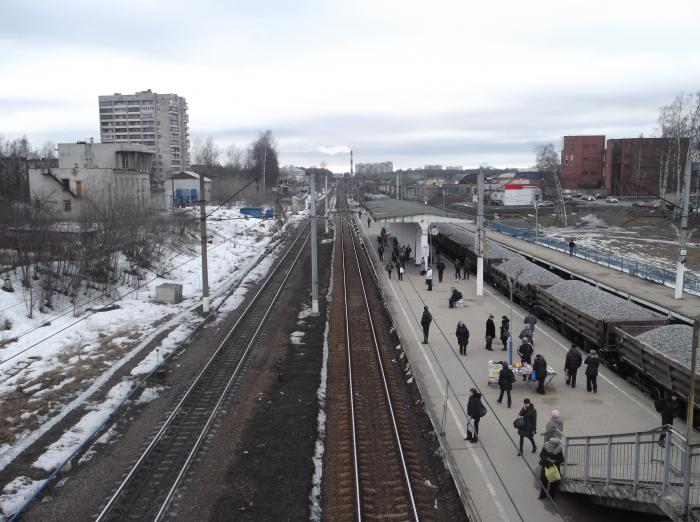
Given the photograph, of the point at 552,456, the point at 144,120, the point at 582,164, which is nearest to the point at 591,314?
the point at 552,456

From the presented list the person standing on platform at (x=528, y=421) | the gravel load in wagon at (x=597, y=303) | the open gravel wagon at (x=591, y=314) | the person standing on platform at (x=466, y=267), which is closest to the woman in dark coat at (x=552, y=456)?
the person standing on platform at (x=528, y=421)

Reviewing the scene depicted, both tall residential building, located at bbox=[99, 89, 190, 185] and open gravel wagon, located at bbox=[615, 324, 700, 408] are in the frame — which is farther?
tall residential building, located at bbox=[99, 89, 190, 185]

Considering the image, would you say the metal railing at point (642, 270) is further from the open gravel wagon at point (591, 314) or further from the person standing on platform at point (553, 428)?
the person standing on platform at point (553, 428)

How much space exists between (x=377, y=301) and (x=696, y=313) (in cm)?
1205

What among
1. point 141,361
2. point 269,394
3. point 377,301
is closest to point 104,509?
point 269,394

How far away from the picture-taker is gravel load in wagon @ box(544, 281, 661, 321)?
1579 centimetres

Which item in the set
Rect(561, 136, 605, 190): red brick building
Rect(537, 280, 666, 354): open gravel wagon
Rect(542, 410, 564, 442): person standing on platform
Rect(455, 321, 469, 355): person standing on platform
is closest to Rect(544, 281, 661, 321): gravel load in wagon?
Rect(537, 280, 666, 354): open gravel wagon

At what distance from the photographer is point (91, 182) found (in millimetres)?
38781

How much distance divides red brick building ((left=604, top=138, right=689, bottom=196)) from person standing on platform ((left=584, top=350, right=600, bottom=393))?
62.9 meters

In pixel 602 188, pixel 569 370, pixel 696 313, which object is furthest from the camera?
pixel 602 188

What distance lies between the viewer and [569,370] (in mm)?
14188

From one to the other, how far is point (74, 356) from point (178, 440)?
23.7 feet

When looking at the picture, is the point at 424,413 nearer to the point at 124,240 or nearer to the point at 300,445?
the point at 300,445

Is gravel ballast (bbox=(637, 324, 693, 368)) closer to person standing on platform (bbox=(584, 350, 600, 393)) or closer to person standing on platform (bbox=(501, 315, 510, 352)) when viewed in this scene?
person standing on platform (bbox=(584, 350, 600, 393))
